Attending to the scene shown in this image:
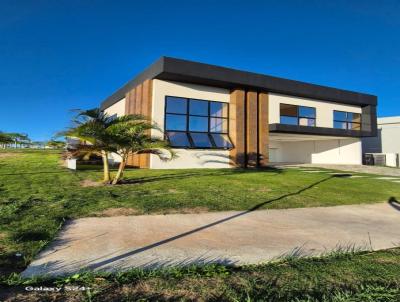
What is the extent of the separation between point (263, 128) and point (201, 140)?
5.21 metres

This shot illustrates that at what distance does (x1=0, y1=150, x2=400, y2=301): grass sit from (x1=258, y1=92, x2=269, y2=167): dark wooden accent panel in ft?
35.4

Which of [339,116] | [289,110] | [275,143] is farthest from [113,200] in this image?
[275,143]

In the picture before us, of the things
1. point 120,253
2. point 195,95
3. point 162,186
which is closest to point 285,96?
point 195,95

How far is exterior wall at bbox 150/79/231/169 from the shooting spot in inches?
725

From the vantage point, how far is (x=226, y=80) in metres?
19.7

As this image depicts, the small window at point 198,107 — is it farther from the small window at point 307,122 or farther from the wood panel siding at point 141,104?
the small window at point 307,122

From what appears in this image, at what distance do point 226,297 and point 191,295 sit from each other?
345 millimetres

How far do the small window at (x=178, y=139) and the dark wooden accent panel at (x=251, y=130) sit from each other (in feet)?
15.4

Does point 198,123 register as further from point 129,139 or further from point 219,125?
point 129,139

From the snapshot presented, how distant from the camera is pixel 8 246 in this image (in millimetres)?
4133

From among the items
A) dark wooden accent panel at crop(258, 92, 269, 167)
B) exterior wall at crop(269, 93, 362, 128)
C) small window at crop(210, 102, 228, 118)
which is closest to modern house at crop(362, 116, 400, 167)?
exterior wall at crop(269, 93, 362, 128)

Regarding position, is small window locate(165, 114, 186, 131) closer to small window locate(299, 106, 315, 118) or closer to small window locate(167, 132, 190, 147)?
small window locate(167, 132, 190, 147)

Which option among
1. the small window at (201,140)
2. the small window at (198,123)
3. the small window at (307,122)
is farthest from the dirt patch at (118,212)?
the small window at (307,122)

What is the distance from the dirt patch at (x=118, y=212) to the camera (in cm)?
631
